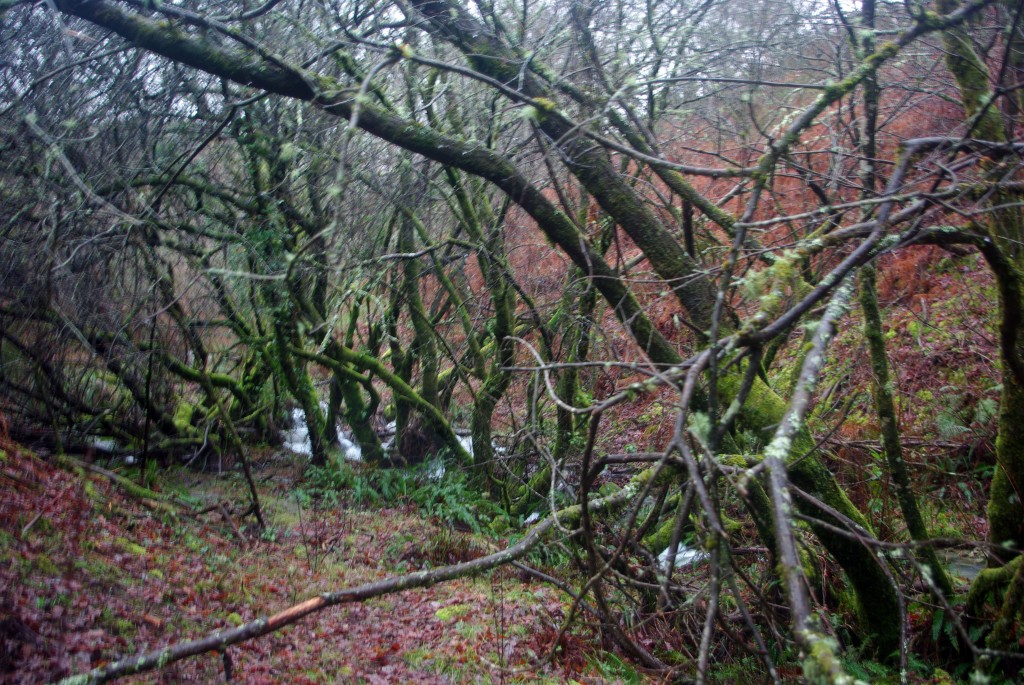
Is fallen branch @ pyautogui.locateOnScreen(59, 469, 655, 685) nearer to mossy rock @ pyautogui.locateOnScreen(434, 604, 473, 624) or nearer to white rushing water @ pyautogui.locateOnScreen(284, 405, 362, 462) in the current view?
mossy rock @ pyautogui.locateOnScreen(434, 604, 473, 624)

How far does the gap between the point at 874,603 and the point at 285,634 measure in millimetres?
3940

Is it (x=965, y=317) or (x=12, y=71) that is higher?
(x=12, y=71)

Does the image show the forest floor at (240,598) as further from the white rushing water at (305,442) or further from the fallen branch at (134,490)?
the white rushing water at (305,442)

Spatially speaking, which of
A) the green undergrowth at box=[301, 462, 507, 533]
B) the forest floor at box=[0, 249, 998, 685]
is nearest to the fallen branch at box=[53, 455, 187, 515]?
the forest floor at box=[0, 249, 998, 685]

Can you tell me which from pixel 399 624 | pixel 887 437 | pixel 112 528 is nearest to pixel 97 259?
pixel 112 528

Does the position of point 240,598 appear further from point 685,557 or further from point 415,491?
point 415,491

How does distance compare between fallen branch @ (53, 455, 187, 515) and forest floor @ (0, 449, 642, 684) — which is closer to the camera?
forest floor @ (0, 449, 642, 684)

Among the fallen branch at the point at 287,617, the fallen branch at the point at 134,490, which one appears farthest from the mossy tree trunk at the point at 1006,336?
the fallen branch at the point at 134,490

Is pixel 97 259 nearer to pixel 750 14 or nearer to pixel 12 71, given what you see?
pixel 12 71

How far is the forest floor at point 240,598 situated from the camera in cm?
436

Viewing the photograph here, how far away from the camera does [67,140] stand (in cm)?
562

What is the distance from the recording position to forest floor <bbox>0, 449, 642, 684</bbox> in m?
4.36

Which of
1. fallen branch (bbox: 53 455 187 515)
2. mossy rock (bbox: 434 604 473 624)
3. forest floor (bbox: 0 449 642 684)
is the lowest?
mossy rock (bbox: 434 604 473 624)

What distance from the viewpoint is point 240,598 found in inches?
222
